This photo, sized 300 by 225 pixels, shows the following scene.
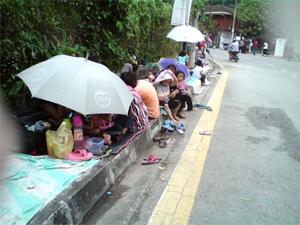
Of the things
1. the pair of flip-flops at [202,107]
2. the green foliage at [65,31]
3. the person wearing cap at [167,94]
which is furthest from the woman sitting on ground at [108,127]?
the pair of flip-flops at [202,107]

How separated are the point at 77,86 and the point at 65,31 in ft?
7.10

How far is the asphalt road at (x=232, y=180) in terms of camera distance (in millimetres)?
3469

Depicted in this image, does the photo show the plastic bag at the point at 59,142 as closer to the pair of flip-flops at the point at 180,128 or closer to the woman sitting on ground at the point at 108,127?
the woman sitting on ground at the point at 108,127

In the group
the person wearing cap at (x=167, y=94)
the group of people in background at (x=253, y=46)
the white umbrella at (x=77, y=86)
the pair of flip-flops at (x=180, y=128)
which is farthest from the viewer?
the person wearing cap at (x=167, y=94)

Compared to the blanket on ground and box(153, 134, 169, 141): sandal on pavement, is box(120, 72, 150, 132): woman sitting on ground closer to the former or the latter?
box(153, 134, 169, 141): sandal on pavement

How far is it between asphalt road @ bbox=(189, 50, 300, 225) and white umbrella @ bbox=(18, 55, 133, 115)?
144cm

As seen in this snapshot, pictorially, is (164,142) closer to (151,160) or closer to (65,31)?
(151,160)

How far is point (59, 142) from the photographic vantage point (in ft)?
12.9

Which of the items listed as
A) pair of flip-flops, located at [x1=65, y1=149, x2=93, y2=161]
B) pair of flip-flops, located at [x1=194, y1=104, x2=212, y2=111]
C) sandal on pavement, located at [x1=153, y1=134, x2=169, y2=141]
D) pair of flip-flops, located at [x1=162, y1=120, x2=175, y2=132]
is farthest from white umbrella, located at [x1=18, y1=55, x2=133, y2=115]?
pair of flip-flops, located at [x1=194, y1=104, x2=212, y2=111]

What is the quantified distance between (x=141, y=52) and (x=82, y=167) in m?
6.80

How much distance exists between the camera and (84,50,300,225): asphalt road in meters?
3.47

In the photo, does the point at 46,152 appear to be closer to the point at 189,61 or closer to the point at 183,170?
the point at 183,170

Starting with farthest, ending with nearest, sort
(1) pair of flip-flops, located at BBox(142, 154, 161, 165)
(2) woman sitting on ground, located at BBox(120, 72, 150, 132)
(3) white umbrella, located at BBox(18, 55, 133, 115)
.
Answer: (2) woman sitting on ground, located at BBox(120, 72, 150, 132) < (1) pair of flip-flops, located at BBox(142, 154, 161, 165) < (3) white umbrella, located at BBox(18, 55, 133, 115)

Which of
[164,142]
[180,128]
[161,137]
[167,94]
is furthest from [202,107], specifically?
[164,142]
